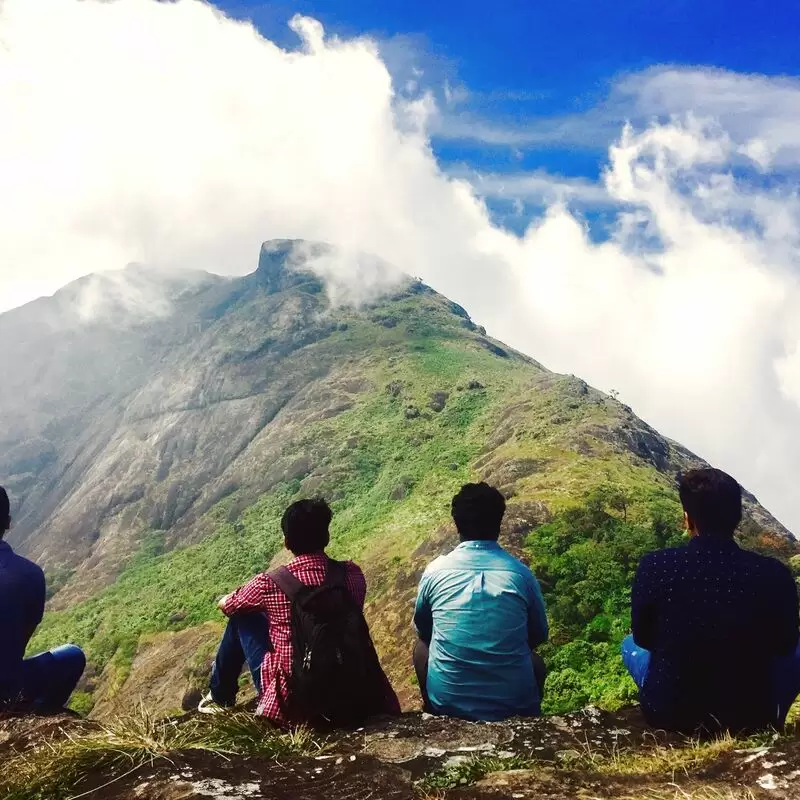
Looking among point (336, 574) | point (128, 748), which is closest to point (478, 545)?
point (336, 574)

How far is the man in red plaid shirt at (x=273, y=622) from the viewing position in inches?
205

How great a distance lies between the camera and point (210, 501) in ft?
197

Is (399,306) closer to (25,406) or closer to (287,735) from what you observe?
(25,406)

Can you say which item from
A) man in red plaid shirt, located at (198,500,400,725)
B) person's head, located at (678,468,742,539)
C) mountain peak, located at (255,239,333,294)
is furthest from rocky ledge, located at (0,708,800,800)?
mountain peak, located at (255,239,333,294)

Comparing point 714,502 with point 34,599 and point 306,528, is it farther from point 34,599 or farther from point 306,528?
point 34,599

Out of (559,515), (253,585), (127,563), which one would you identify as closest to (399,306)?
(127,563)

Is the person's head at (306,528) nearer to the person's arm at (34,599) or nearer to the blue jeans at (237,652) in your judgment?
the blue jeans at (237,652)

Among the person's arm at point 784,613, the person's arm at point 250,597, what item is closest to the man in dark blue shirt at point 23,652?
the person's arm at point 250,597

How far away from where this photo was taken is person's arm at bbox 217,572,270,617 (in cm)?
533

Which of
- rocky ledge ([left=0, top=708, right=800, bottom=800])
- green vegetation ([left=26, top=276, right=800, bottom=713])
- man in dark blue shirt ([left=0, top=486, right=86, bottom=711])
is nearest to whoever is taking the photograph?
rocky ledge ([left=0, top=708, right=800, bottom=800])

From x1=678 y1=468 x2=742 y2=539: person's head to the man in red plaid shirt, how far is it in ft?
8.56

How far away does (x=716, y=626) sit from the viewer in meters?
4.43

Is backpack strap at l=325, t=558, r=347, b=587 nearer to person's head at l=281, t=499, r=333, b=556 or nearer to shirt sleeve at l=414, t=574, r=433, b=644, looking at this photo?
person's head at l=281, t=499, r=333, b=556

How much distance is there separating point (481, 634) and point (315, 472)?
46.9 meters
